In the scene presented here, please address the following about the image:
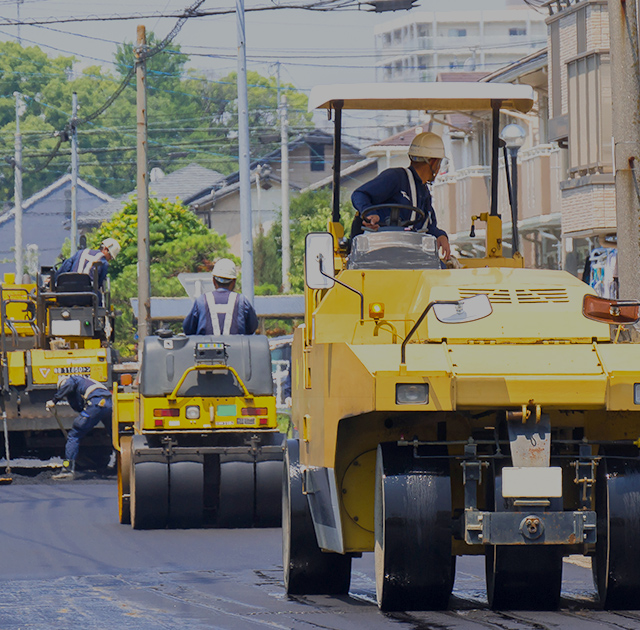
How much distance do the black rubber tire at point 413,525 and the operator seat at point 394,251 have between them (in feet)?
4.54

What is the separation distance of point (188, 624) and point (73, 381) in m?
11.2

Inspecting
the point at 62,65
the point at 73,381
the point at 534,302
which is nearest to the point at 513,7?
the point at 62,65

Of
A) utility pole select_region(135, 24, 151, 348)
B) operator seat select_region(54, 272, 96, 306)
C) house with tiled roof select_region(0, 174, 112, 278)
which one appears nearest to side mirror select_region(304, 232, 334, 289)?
operator seat select_region(54, 272, 96, 306)

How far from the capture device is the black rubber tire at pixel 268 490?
13.5 m

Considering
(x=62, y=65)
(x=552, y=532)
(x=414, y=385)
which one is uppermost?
(x=62, y=65)

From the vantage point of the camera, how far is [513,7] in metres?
156

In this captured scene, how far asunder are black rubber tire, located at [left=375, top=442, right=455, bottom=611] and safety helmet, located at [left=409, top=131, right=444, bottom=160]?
7.98 feet

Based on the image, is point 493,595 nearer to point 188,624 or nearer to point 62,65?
point 188,624

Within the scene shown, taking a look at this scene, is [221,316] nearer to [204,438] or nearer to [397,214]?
[204,438]

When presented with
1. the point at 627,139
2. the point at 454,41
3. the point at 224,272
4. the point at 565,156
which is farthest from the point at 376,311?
the point at 454,41

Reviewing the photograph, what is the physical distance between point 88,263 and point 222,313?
22.8 feet

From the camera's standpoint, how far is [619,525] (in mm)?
7176

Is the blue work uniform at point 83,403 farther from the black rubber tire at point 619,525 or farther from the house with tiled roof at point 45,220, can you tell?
the house with tiled roof at point 45,220

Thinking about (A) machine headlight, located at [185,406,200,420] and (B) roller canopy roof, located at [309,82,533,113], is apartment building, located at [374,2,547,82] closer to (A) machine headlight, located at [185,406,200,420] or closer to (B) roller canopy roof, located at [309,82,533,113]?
(A) machine headlight, located at [185,406,200,420]
